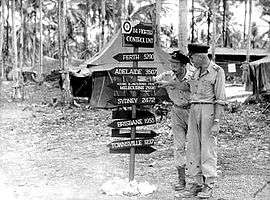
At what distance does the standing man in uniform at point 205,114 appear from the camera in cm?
595

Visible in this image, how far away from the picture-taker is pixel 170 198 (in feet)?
20.4

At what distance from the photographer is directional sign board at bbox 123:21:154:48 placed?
6.47 meters

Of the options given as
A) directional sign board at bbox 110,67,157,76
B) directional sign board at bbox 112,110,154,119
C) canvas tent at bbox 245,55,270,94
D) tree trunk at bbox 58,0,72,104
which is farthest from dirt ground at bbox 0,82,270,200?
canvas tent at bbox 245,55,270,94

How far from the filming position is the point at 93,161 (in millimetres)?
8867

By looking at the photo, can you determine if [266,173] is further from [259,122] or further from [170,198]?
[259,122]

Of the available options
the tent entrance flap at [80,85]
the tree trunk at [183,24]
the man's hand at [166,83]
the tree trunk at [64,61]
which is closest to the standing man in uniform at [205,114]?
the man's hand at [166,83]

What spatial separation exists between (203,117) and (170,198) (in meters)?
1.15

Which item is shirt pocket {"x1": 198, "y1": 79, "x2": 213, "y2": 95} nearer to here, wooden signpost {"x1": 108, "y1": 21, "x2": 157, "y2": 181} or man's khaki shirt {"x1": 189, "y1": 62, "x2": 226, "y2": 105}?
man's khaki shirt {"x1": 189, "y1": 62, "x2": 226, "y2": 105}

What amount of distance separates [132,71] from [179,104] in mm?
817

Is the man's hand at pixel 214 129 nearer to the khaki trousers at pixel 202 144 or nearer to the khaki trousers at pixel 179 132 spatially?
the khaki trousers at pixel 202 144

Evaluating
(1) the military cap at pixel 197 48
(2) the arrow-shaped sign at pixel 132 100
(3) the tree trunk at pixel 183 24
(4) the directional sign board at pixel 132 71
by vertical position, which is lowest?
(2) the arrow-shaped sign at pixel 132 100

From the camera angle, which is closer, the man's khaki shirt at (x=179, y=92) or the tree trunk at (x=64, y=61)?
the man's khaki shirt at (x=179, y=92)

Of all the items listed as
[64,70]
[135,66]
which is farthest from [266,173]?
[64,70]

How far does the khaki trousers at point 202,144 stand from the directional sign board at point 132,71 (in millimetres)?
946
